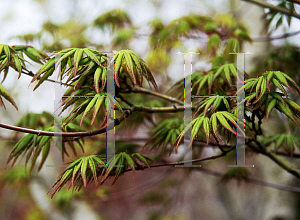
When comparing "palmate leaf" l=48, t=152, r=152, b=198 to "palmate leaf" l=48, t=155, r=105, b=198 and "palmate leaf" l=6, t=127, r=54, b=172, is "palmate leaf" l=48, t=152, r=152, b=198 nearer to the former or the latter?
"palmate leaf" l=48, t=155, r=105, b=198

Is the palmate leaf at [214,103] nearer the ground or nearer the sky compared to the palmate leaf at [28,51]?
nearer the ground

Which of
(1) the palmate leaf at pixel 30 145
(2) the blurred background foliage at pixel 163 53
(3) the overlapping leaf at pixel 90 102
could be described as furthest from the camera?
(2) the blurred background foliage at pixel 163 53

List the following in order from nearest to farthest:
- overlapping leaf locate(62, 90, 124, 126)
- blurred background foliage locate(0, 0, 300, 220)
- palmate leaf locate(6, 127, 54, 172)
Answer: overlapping leaf locate(62, 90, 124, 126)
palmate leaf locate(6, 127, 54, 172)
blurred background foliage locate(0, 0, 300, 220)

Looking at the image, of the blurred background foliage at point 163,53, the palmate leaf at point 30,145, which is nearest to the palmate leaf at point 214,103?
the blurred background foliage at point 163,53

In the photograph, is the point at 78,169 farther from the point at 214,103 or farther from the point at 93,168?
the point at 214,103

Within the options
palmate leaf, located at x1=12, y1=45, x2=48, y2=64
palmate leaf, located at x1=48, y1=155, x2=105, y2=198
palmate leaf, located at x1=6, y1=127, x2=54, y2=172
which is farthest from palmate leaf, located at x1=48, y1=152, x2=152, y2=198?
palmate leaf, located at x1=12, y1=45, x2=48, y2=64

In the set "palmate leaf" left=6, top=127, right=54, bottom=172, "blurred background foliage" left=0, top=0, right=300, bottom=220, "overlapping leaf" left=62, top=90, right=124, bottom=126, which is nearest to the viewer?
"overlapping leaf" left=62, top=90, right=124, bottom=126

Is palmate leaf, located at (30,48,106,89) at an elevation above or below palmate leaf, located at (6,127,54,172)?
above

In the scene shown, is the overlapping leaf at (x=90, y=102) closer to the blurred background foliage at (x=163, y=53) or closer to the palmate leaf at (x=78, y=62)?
the palmate leaf at (x=78, y=62)

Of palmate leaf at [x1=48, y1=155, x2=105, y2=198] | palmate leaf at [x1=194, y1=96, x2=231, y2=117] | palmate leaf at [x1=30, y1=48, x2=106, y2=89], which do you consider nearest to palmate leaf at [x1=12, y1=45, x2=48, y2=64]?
palmate leaf at [x1=30, y1=48, x2=106, y2=89]

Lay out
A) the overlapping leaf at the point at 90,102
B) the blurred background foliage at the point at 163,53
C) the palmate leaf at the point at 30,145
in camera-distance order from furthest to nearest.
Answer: the blurred background foliage at the point at 163,53, the palmate leaf at the point at 30,145, the overlapping leaf at the point at 90,102

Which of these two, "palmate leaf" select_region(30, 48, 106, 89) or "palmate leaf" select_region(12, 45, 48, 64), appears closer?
"palmate leaf" select_region(30, 48, 106, 89)

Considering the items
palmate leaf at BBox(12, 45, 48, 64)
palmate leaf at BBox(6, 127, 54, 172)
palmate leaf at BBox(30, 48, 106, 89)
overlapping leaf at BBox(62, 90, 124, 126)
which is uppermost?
palmate leaf at BBox(12, 45, 48, 64)

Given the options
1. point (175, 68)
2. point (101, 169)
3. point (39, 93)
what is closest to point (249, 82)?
point (101, 169)
